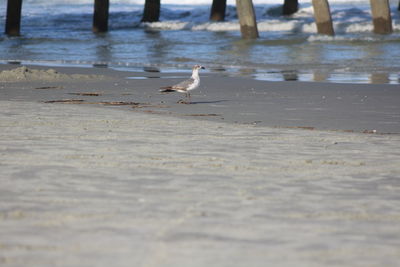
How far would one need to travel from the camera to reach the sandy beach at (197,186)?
282 centimetres

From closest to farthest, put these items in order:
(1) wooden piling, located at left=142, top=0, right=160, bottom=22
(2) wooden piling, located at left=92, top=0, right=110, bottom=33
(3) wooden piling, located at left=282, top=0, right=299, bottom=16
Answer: (2) wooden piling, located at left=92, top=0, right=110, bottom=33
(1) wooden piling, located at left=142, top=0, right=160, bottom=22
(3) wooden piling, located at left=282, top=0, right=299, bottom=16

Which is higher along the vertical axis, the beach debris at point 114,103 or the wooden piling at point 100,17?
the beach debris at point 114,103

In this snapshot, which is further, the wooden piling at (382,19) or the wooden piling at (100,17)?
the wooden piling at (100,17)

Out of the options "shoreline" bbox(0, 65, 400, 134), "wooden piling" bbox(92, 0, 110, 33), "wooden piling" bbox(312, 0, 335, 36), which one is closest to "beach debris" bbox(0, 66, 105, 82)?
"shoreline" bbox(0, 65, 400, 134)

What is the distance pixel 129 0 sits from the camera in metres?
62.4

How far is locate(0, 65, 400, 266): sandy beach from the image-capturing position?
282 cm

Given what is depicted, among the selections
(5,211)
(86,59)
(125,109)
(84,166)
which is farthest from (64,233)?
(86,59)

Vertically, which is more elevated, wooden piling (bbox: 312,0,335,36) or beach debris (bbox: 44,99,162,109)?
beach debris (bbox: 44,99,162,109)

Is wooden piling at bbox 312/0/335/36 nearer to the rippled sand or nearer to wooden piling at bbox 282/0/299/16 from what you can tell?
wooden piling at bbox 282/0/299/16

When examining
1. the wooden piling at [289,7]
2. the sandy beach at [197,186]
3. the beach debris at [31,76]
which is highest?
the sandy beach at [197,186]

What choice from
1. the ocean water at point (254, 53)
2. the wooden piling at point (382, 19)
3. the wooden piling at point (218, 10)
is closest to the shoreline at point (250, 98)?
the ocean water at point (254, 53)

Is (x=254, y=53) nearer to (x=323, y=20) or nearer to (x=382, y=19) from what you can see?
(x=323, y=20)

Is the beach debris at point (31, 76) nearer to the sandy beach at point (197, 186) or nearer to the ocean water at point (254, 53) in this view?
the ocean water at point (254, 53)

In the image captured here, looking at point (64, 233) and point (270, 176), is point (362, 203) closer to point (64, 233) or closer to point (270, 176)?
point (270, 176)
